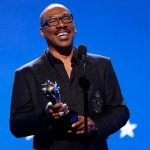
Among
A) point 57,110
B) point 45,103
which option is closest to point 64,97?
point 45,103

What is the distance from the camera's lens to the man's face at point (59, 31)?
1.80 metres

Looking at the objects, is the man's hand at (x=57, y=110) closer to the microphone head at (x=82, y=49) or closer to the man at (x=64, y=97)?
the man at (x=64, y=97)

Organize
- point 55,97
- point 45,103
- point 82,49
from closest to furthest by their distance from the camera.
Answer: point 55,97
point 82,49
point 45,103

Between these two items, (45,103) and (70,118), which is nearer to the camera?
(70,118)

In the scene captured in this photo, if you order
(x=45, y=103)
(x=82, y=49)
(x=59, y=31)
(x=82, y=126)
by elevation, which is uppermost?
(x=59, y=31)

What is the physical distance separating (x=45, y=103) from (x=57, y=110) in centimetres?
24

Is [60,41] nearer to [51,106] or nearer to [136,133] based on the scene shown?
[51,106]

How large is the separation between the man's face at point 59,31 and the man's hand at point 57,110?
39 centimetres

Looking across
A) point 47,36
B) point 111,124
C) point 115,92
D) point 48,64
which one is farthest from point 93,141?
point 47,36

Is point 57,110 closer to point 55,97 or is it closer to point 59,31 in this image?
point 55,97

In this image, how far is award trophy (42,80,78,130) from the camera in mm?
1359

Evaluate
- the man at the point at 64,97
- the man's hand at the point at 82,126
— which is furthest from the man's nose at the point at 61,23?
the man's hand at the point at 82,126

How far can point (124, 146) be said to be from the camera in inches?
95.7

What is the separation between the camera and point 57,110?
58.9 inches
